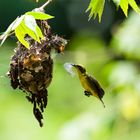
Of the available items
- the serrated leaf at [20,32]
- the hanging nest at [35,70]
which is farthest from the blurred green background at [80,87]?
the serrated leaf at [20,32]

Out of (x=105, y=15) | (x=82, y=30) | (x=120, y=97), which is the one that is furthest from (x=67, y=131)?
(x=105, y=15)

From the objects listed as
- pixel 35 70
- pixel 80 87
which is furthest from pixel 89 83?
pixel 80 87

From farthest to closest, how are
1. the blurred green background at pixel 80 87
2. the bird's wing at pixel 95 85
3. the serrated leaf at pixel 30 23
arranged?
the blurred green background at pixel 80 87 → the bird's wing at pixel 95 85 → the serrated leaf at pixel 30 23

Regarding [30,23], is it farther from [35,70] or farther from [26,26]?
[35,70]

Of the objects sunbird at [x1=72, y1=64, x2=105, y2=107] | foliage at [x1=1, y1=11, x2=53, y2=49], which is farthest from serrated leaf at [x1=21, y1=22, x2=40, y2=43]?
sunbird at [x1=72, y1=64, x2=105, y2=107]

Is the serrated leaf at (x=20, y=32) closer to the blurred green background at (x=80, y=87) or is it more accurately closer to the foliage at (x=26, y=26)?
the foliage at (x=26, y=26)

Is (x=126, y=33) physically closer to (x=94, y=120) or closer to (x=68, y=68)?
(x=94, y=120)
